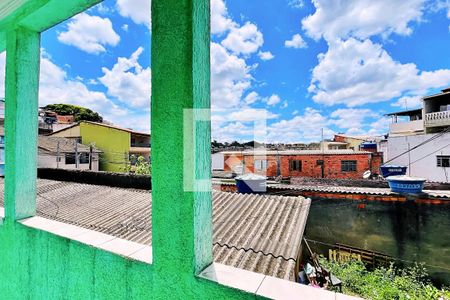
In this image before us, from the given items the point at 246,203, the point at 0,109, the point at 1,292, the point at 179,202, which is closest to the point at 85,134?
the point at 0,109

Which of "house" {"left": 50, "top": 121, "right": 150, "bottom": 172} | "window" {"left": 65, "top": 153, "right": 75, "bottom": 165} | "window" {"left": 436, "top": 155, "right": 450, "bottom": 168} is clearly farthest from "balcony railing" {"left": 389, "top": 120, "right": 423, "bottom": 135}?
"window" {"left": 65, "top": 153, "right": 75, "bottom": 165}

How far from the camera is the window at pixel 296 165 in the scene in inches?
649

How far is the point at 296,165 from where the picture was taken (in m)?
16.6

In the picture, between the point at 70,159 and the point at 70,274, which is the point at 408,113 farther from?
the point at 70,159

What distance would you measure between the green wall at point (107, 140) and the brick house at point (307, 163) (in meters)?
7.45

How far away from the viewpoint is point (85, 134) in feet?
57.8

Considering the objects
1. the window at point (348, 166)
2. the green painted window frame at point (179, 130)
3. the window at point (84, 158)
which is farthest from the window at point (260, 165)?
the green painted window frame at point (179, 130)

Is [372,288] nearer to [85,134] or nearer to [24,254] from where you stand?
[24,254]

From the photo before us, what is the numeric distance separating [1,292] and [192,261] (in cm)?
150

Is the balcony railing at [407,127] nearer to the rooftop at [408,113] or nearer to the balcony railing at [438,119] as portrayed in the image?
the rooftop at [408,113]

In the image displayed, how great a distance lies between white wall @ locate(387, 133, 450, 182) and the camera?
40.4 ft

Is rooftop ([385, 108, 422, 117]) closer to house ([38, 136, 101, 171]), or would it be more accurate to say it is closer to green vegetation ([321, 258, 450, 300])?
green vegetation ([321, 258, 450, 300])

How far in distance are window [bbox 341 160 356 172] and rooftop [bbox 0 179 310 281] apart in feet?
42.0

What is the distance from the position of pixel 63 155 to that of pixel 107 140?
12.7 ft
